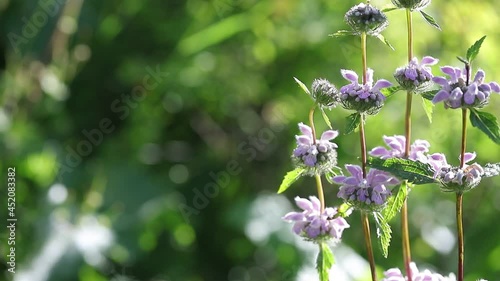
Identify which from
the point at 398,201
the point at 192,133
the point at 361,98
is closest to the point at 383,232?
the point at 398,201

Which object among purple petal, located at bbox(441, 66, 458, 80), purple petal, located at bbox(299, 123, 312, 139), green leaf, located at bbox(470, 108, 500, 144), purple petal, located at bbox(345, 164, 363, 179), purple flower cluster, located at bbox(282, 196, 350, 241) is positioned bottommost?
purple flower cluster, located at bbox(282, 196, 350, 241)

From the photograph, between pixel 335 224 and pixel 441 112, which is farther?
pixel 441 112

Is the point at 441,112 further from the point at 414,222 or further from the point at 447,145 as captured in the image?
the point at 414,222

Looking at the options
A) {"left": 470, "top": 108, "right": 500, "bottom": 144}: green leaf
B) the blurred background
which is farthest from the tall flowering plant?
the blurred background

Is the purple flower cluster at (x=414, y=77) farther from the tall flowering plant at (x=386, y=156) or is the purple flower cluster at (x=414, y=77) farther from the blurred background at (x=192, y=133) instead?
the blurred background at (x=192, y=133)

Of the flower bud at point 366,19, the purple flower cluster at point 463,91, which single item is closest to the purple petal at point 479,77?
the purple flower cluster at point 463,91

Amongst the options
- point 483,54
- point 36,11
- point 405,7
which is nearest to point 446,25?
point 483,54

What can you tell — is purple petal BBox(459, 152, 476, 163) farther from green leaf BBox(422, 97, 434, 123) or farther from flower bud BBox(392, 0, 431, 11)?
flower bud BBox(392, 0, 431, 11)

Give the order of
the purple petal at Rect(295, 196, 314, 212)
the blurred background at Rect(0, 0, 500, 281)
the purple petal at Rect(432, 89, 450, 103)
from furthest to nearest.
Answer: the blurred background at Rect(0, 0, 500, 281), the purple petal at Rect(295, 196, 314, 212), the purple petal at Rect(432, 89, 450, 103)
